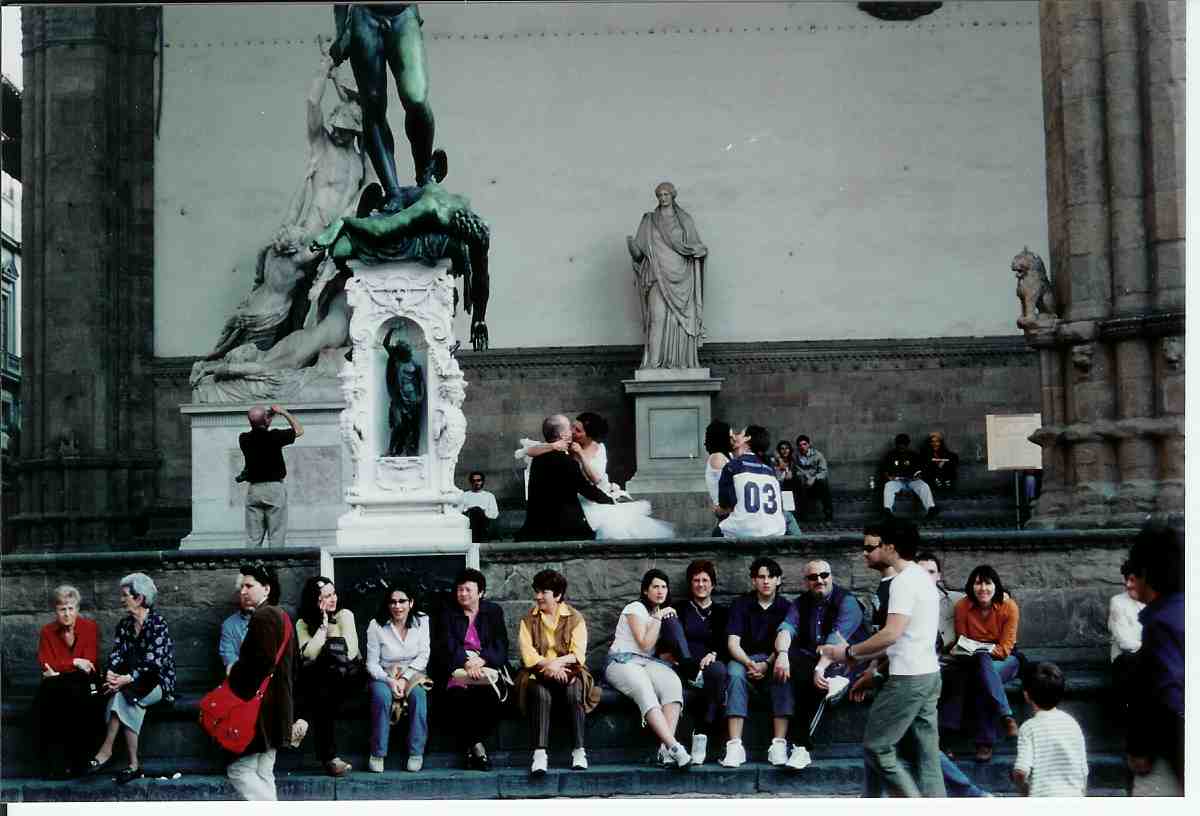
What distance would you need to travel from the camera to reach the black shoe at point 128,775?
1041cm

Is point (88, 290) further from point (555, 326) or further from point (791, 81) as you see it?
point (791, 81)

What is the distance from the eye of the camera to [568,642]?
10.7 m

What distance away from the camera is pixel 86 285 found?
22234 mm

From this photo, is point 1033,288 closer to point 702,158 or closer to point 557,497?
point 557,497

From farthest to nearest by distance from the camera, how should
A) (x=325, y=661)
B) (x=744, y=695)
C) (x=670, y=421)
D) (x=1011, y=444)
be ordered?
(x=670, y=421) → (x=1011, y=444) → (x=325, y=661) → (x=744, y=695)

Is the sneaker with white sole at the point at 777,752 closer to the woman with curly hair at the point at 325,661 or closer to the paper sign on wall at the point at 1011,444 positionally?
the woman with curly hair at the point at 325,661

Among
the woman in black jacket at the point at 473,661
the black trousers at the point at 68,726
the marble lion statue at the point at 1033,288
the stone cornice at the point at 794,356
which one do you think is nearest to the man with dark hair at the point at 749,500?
the woman in black jacket at the point at 473,661

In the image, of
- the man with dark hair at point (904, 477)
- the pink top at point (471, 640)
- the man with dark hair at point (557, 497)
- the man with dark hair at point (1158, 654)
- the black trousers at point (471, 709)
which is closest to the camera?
the man with dark hair at point (1158, 654)

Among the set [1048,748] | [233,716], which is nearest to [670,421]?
[233,716]

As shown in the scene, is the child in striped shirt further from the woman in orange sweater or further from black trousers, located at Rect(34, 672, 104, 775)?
black trousers, located at Rect(34, 672, 104, 775)

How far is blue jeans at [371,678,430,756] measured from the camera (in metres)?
10.4

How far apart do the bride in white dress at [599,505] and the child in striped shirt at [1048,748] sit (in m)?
4.14

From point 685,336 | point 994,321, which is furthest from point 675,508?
point 994,321

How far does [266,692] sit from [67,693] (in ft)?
5.93
